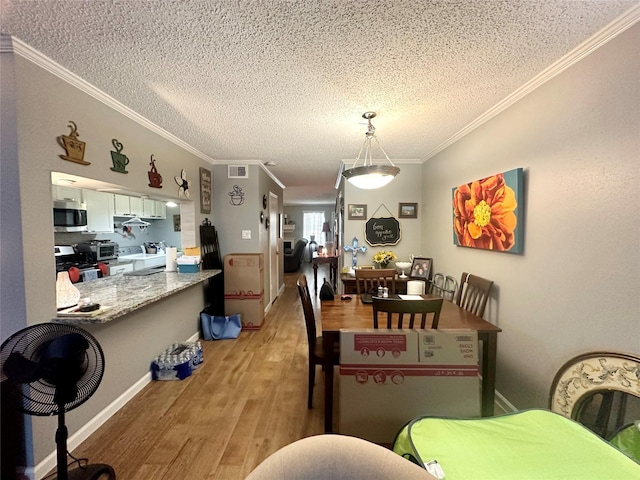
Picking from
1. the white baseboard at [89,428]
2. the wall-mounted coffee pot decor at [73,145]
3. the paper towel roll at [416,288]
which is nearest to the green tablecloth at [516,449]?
the paper towel roll at [416,288]

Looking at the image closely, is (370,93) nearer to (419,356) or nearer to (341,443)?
(419,356)

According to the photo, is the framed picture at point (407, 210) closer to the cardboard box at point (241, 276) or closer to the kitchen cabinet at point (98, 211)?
the cardboard box at point (241, 276)

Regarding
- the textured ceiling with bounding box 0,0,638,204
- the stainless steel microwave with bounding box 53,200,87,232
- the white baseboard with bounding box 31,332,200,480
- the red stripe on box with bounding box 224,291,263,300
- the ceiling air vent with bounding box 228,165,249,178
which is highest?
the textured ceiling with bounding box 0,0,638,204

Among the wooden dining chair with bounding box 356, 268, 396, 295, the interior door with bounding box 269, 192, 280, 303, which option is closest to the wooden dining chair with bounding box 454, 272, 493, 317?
the wooden dining chair with bounding box 356, 268, 396, 295

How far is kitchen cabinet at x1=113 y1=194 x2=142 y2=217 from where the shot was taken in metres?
4.29

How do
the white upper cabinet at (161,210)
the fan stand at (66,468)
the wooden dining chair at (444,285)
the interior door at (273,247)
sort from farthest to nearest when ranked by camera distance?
the white upper cabinet at (161,210), the interior door at (273,247), the wooden dining chair at (444,285), the fan stand at (66,468)

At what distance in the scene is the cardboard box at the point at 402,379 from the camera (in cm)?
155

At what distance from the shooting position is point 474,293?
236cm

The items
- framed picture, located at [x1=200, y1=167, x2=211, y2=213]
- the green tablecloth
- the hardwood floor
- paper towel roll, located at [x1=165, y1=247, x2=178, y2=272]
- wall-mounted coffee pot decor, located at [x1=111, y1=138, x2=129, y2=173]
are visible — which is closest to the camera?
the green tablecloth

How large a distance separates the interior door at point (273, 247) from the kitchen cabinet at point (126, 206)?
214 centimetres

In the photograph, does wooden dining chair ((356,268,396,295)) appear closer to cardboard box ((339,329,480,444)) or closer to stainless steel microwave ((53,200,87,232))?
cardboard box ((339,329,480,444))

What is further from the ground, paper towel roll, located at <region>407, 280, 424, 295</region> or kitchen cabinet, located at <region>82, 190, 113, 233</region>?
kitchen cabinet, located at <region>82, 190, 113, 233</region>

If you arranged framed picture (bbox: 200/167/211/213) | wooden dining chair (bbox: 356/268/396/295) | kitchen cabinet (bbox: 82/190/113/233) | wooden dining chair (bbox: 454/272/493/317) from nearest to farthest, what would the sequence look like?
wooden dining chair (bbox: 454/272/493/317)
wooden dining chair (bbox: 356/268/396/295)
framed picture (bbox: 200/167/211/213)
kitchen cabinet (bbox: 82/190/113/233)

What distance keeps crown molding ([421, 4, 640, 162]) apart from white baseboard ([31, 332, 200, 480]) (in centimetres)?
373
